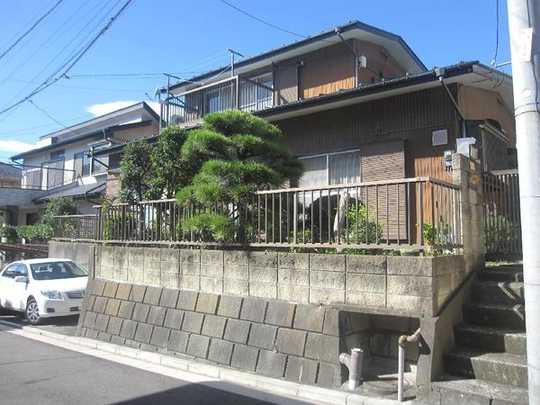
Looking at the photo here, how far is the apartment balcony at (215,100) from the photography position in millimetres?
16875

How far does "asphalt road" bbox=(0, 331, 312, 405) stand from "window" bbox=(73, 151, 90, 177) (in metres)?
21.0

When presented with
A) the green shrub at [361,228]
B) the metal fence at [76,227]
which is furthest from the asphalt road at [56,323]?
the green shrub at [361,228]

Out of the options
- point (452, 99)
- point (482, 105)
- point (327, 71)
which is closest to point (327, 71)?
point (327, 71)

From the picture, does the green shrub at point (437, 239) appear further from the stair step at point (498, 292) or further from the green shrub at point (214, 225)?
the green shrub at point (214, 225)

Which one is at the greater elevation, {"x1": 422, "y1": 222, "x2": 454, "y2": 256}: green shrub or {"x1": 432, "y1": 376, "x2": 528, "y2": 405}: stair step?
{"x1": 422, "y1": 222, "x2": 454, "y2": 256}: green shrub

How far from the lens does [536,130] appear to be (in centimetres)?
457

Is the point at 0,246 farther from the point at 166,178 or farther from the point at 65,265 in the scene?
the point at 166,178

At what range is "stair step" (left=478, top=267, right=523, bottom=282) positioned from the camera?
705 cm

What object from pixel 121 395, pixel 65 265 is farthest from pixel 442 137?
pixel 65 265

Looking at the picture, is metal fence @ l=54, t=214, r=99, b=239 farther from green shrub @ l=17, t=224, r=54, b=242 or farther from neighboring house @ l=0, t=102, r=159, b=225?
neighboring house @ l=0, t=102, r=159, b=225

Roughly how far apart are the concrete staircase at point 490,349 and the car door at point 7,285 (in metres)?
10.7

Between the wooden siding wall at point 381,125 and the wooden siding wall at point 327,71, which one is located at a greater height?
the wooden siding wall at point 327,71

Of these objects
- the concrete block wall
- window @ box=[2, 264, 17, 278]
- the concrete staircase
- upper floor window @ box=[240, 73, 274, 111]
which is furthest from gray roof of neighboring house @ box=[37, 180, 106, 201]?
the concrete staircase

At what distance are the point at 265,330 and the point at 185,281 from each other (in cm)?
208
